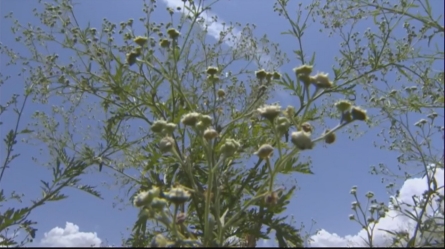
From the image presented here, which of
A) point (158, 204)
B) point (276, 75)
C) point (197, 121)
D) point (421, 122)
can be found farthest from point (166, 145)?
point (421, 122)

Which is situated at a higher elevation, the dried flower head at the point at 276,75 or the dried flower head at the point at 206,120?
the dried flower head at the point at 276,75

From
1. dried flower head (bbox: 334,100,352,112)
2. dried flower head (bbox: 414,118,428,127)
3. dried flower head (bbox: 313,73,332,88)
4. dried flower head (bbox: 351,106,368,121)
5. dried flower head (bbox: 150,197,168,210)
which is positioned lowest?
dried flower head (bbox: 150,197,168,210)

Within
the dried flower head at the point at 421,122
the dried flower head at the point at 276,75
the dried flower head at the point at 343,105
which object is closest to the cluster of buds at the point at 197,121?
the dried flower head at the point at 343,105

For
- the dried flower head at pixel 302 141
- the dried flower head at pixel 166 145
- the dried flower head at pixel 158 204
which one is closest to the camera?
the dried flower head at pixel 158 204

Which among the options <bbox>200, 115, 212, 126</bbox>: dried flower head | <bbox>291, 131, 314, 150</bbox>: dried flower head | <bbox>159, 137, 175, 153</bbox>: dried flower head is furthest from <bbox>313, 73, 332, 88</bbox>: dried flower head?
<bbox>159, 137, 175, 153</bbox>: dried flower head

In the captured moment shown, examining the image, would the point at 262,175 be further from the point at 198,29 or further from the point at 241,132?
the point at 198,29

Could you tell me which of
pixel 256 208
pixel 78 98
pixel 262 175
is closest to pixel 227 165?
pixel 262 175

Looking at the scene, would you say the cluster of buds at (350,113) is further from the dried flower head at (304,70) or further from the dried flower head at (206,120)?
the dried flower head at (206,120)

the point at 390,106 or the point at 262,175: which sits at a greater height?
the point at 390,106

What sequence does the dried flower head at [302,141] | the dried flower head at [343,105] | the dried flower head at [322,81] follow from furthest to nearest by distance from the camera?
1. the dried flower head at [322,81]
2. the dried flower head at [343,105]
3. the dried flower head at [302,141]

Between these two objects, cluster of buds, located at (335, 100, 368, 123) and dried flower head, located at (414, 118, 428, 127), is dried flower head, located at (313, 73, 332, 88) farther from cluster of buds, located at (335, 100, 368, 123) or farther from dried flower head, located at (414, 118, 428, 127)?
dried flower head, located at (414, 118, 428, 127)

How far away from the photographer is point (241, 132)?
3496mm

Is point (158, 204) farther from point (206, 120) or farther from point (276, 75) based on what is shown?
point (276, 75)

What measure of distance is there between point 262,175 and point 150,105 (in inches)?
37.3
